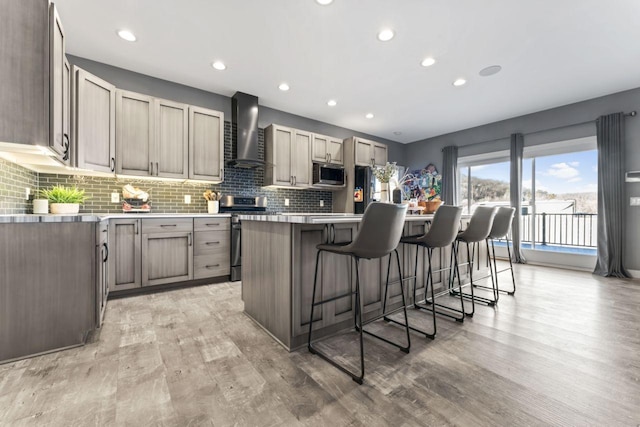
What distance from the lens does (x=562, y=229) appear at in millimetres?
5637

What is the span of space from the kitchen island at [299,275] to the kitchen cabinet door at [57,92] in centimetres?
142

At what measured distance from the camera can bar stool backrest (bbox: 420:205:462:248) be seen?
6.89 feet

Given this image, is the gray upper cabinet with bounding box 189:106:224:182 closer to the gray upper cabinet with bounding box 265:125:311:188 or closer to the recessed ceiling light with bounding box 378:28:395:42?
the gray upper cabinet with bounding box 265:125:311:188

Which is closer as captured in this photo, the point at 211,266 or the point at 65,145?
the point at 65,145

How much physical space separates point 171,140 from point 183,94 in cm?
80

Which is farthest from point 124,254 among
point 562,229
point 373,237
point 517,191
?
point 562,229

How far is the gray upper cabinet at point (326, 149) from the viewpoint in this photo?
15.8 feet

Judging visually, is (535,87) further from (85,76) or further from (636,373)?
(85,76)

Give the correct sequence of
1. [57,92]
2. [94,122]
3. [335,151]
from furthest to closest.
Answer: [335,151] → [94,122] → [57,92]

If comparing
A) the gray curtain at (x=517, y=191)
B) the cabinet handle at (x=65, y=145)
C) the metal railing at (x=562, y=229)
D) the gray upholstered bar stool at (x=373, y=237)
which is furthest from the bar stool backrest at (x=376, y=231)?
the metal railing at (x=562, y=229)

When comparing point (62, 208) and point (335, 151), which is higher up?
point (335, 151)

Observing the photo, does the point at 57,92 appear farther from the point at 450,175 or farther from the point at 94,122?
the point at 450,175

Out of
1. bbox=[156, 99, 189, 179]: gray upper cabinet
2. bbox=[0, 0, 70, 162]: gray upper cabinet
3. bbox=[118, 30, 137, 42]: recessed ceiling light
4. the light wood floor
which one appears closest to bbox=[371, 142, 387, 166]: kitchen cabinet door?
bbox=[156, 99, 189, 179]: gray upper cabinet

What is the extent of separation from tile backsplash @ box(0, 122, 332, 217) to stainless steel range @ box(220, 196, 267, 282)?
0.30 meters
